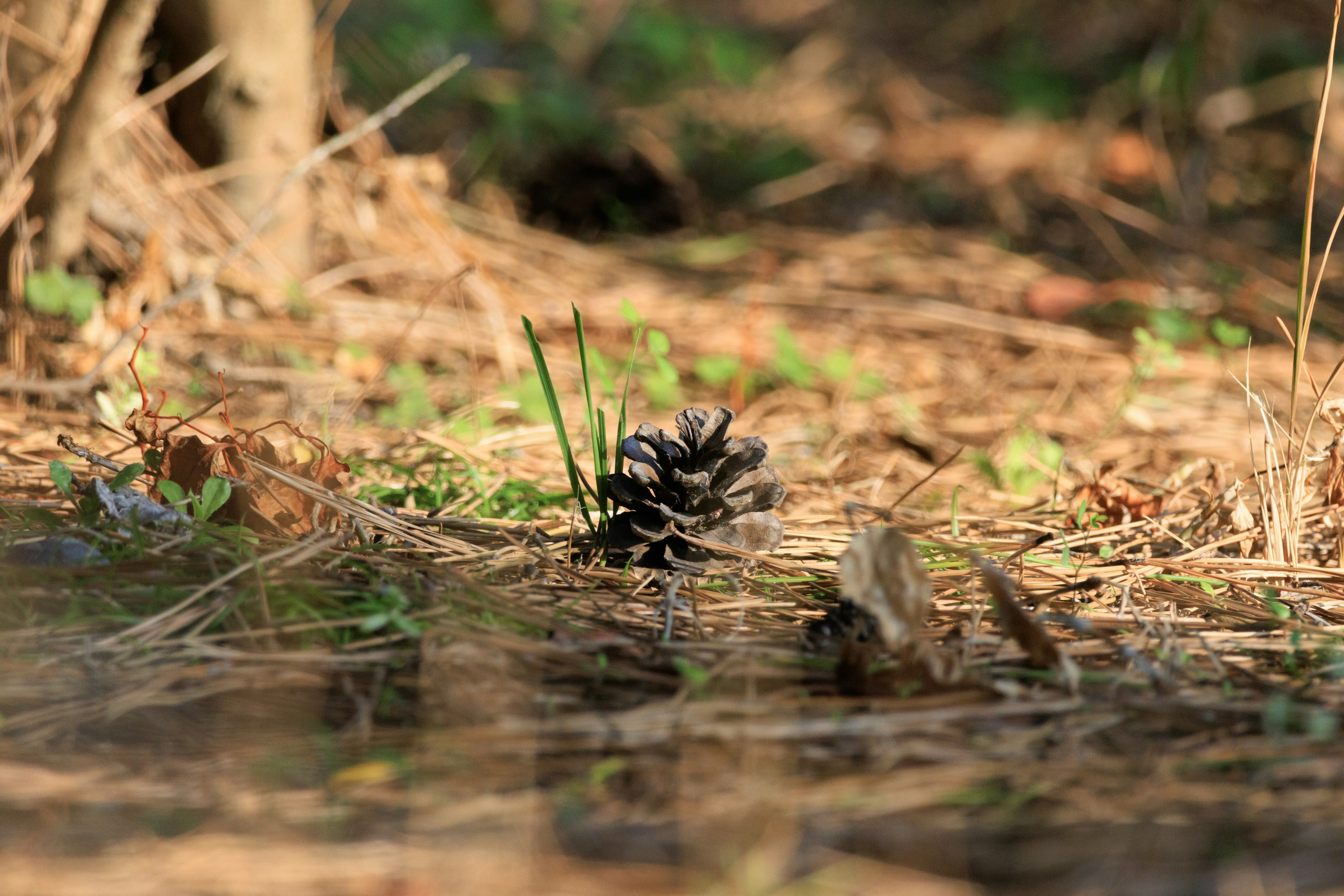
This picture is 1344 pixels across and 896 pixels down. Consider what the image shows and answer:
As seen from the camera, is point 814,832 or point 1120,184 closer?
point 814,832

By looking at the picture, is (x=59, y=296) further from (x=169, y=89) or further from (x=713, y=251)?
(x=713, y=251)

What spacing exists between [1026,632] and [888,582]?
0.19 metres

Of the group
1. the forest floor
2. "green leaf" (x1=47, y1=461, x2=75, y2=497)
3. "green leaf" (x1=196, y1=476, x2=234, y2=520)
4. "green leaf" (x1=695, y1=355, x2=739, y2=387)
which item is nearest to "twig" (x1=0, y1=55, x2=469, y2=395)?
the forest floor

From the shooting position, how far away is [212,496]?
1414mm

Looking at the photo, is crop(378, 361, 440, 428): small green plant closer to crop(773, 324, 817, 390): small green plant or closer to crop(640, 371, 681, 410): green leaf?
crop(640, 371, 681, 410): green leaf

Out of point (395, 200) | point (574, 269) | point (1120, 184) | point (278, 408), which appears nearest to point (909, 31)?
point (1120, 184)

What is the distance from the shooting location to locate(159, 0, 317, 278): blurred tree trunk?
276 centimetres

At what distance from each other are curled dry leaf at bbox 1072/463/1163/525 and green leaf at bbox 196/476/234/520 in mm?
1424

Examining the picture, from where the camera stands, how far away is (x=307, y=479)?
157cm

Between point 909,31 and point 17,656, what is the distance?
6.58m

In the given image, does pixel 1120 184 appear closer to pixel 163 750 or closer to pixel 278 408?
pixel 278 408

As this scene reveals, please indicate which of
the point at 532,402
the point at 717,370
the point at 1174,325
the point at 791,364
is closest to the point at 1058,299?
the point at 1174,325

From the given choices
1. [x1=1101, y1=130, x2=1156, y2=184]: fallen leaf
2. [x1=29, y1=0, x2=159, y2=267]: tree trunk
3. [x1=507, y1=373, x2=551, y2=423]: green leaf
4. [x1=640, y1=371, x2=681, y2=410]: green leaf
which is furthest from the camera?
[x1=1101, y1=130, x2=1156, y2=184]: fallen leaf

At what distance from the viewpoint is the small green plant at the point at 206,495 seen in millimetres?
1411
